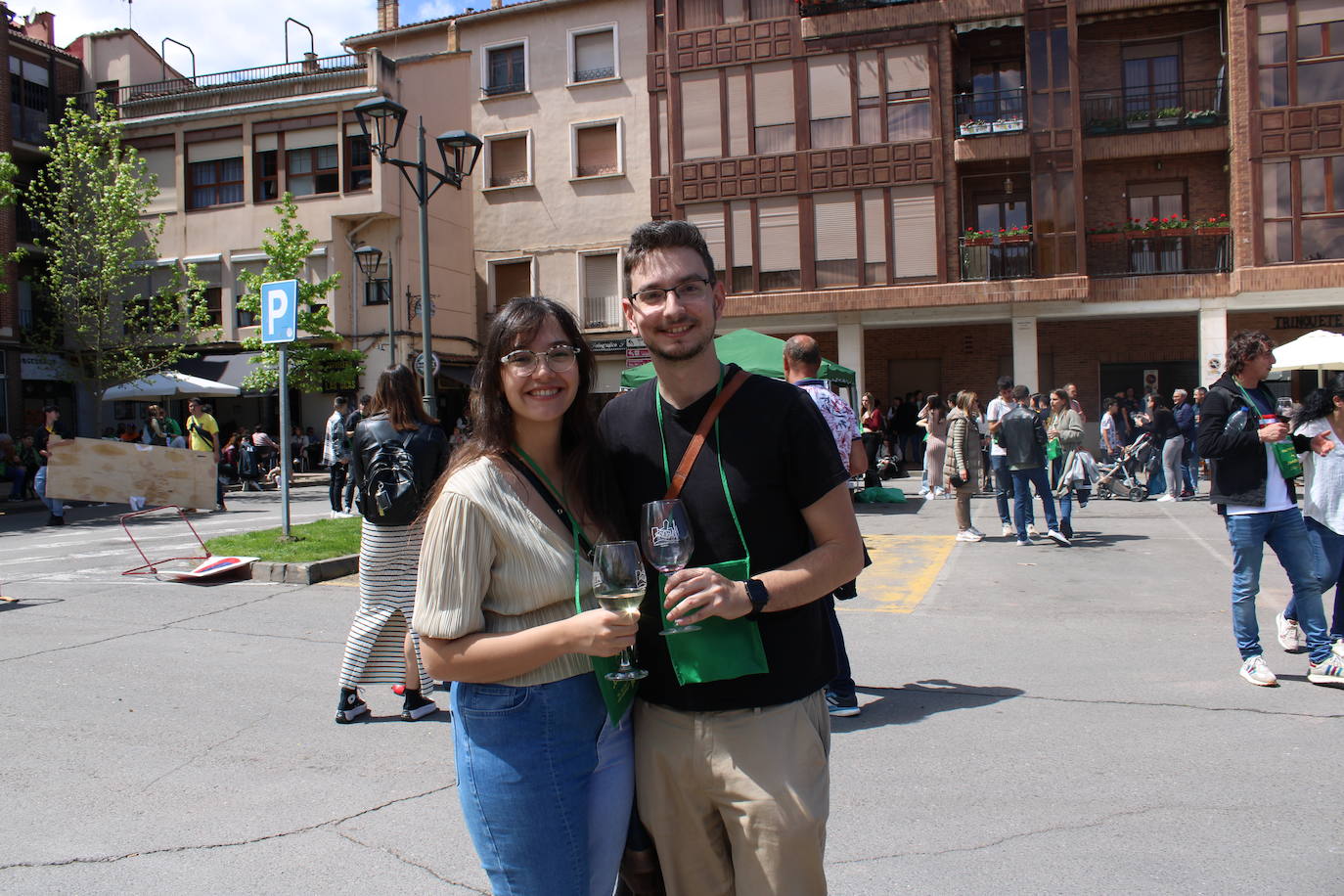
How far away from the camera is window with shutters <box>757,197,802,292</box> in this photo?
25.0 meters

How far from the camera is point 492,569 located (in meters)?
2.03

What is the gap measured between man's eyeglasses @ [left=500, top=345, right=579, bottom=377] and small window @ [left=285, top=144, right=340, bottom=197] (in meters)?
29.6

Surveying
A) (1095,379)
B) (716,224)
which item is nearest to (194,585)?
(716,224)

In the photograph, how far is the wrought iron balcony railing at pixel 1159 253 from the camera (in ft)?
76.6

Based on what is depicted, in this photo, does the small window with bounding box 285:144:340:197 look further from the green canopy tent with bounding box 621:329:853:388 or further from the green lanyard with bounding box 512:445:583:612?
the green lanyard with bounding box 512:445:583:612

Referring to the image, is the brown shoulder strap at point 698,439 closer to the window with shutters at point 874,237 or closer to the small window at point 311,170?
the window with shutters at point 874,237

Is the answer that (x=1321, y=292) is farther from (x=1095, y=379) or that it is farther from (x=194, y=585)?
(x=194, y=585)

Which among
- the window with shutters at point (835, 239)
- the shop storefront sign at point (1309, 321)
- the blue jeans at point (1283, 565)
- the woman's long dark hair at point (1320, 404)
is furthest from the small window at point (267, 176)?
the blue jeans at point (1283, 565)

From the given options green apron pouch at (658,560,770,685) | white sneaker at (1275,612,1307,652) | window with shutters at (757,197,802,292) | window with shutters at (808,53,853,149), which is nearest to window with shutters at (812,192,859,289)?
window with shutters at (757,197,802,292)

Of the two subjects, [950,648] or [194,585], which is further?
[194,585]

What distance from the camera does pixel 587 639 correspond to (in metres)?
1.88

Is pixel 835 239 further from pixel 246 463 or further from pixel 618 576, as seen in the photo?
pixel 618 576

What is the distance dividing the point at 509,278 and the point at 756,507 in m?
31.5

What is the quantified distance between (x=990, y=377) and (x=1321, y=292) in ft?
25.5
